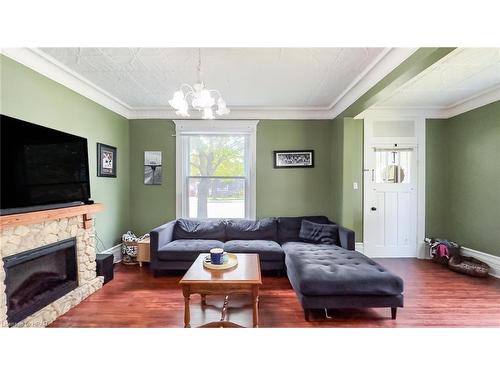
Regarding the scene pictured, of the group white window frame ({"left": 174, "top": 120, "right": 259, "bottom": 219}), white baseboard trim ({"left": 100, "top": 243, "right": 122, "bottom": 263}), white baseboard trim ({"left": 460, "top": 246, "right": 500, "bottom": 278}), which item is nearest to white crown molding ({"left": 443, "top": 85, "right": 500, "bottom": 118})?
white baseboard trim ({"left": 460, "top": 246, "right": 500, "bottom": 278})

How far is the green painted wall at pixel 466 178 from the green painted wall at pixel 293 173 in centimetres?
180

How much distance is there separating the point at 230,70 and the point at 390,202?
11.1 feet

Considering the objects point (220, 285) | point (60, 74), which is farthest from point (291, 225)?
point (60, 74)

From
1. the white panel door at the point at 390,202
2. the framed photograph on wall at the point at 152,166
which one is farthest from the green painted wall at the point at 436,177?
the framed photograph on wall at the point at 152,166

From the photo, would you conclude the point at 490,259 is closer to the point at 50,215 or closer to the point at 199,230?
the point at 199,230

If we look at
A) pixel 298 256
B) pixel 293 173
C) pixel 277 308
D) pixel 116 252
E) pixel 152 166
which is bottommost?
pixel 277 308

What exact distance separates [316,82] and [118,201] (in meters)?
3.50

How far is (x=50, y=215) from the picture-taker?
2109 millimetres

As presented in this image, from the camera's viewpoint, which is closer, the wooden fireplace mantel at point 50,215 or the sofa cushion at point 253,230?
the wooden fireplace mantel at point 50,215

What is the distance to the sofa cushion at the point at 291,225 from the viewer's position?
3723 mm

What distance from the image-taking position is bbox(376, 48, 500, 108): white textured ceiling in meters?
2.36

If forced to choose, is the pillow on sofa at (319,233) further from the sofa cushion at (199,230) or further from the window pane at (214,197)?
the sofa cushion at (199,230)

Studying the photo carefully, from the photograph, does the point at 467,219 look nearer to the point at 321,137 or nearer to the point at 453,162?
the point at 453,162
